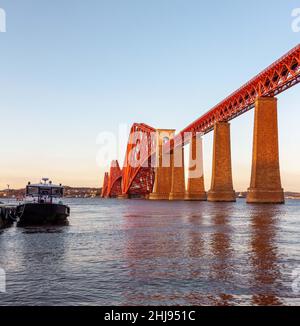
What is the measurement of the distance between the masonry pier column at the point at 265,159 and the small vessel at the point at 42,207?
33781mm

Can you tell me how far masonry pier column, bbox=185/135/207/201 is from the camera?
9606cm

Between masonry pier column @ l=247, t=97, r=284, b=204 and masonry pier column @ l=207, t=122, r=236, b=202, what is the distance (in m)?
14.8

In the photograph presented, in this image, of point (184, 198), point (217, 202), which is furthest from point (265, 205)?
point (184, 198)

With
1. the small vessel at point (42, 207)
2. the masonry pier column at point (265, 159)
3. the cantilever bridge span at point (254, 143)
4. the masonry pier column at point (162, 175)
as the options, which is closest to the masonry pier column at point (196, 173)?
the cantilever bridge span at point (254, 143)

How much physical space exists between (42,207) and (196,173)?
6851 centimetres

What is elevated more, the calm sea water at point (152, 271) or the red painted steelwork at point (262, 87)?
the red painted steelwork at point (262, 87)

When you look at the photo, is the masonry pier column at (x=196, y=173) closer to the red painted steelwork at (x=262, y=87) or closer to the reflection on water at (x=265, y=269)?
the red painted steelwork at (x=262, y=87)

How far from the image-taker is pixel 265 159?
60375 millimetres

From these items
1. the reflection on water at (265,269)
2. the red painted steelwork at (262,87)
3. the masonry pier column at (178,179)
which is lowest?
the reflection on water at (265,269)

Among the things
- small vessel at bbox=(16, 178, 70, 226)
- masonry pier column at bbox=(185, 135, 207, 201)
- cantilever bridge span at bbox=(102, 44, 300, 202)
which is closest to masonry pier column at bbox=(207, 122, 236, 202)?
cantilever bridge span at bbox=(102, 44, 300, 202)

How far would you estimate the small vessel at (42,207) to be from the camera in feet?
103

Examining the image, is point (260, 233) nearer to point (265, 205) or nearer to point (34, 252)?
point (34, 252)

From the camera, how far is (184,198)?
349ft

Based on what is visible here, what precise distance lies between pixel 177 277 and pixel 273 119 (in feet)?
177
